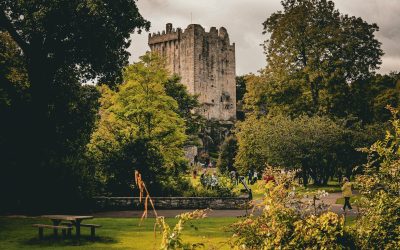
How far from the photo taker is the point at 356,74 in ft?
127

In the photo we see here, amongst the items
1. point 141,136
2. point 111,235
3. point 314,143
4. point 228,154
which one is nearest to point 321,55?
point 314,143

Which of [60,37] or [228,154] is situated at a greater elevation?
[60,37]

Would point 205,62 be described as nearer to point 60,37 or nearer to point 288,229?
point 60,37

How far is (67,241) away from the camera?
45.9ft

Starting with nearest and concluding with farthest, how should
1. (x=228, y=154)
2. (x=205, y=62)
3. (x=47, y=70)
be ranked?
1. (x=47, y=70)
2. (x=228, y=154)
3. (x=205, y=62)

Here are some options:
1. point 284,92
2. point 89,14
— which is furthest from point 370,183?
point 284,92

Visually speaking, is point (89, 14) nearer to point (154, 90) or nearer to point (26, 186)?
point (26, 186)

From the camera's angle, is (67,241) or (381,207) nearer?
(381,207)

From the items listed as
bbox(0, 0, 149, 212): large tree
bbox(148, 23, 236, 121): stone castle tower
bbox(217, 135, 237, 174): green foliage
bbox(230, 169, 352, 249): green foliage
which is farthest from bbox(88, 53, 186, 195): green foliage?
bbox(148, 23, 236, 121): stone castle tower

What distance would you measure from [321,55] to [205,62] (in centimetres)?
5310

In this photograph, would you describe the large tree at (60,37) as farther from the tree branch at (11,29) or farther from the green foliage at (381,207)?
the green foliage at (381,207)

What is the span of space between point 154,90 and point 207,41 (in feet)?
197

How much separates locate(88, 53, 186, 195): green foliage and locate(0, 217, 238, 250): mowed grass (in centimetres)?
677

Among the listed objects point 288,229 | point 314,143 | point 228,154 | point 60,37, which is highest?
point 60,37
